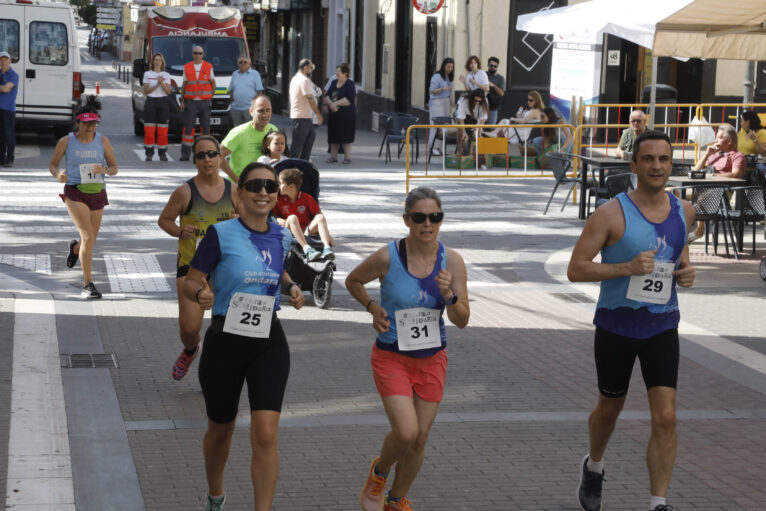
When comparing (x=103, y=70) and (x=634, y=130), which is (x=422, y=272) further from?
(x=103, y=70)

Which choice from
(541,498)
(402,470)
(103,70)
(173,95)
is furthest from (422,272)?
(103,70)

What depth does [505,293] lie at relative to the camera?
11.9m

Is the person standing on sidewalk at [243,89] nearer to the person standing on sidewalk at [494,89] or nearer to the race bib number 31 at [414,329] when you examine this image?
the person standing on sidewalk at [494,89]

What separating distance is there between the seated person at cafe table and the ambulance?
1386 cm

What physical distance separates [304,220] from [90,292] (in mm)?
2010

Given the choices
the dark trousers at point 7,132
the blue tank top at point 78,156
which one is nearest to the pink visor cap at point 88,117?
the blue tank top at point 78,156

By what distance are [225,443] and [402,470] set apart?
788 millimetres

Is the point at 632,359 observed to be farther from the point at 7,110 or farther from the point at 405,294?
the point at 7,110

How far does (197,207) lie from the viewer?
7934 mm

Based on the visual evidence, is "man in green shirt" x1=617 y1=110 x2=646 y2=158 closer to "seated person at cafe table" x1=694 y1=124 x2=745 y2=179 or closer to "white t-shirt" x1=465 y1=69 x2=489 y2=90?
"seated person at cafe table" x1=694 y1=124 x2=745 y2=179

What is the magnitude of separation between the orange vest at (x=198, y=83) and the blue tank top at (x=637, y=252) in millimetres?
18205

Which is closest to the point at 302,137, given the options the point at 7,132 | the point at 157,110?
the point at 157,110

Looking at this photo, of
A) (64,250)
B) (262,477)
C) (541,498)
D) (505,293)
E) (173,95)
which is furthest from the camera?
(173,95)

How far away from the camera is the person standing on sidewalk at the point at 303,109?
20938 millimetres
